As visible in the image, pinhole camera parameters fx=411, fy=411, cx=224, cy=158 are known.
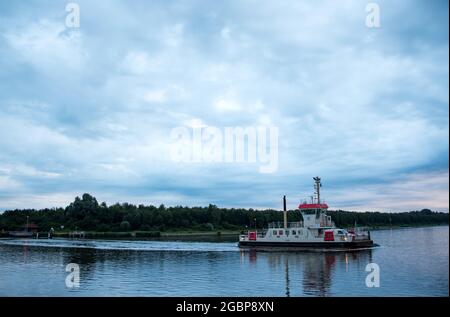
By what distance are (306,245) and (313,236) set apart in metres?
2.27

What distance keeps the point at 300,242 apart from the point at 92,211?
110022 millimetres

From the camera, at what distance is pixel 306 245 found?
7231 cm

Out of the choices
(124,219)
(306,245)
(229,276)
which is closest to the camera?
(229,276)

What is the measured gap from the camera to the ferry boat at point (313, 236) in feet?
232

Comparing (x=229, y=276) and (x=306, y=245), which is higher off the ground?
(x=306, y=245)

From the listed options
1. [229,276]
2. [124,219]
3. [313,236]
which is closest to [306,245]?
[313,236]

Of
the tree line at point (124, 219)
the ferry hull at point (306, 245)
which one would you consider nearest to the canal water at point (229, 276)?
the ferry hull at point (306, 245)

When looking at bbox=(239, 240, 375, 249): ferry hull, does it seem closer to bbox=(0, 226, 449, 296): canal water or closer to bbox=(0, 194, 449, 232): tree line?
bbox=(0, 226, 449, 296): canal water

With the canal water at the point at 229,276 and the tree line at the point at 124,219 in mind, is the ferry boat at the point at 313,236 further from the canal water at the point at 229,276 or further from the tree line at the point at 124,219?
the tree line at the point at 124,219

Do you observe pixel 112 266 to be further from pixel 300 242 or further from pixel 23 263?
pixel 300 242

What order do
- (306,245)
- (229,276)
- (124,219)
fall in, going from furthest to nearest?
(124,219) → (306,245) → (229,276)

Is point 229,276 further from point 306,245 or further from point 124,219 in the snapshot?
point 124,219
